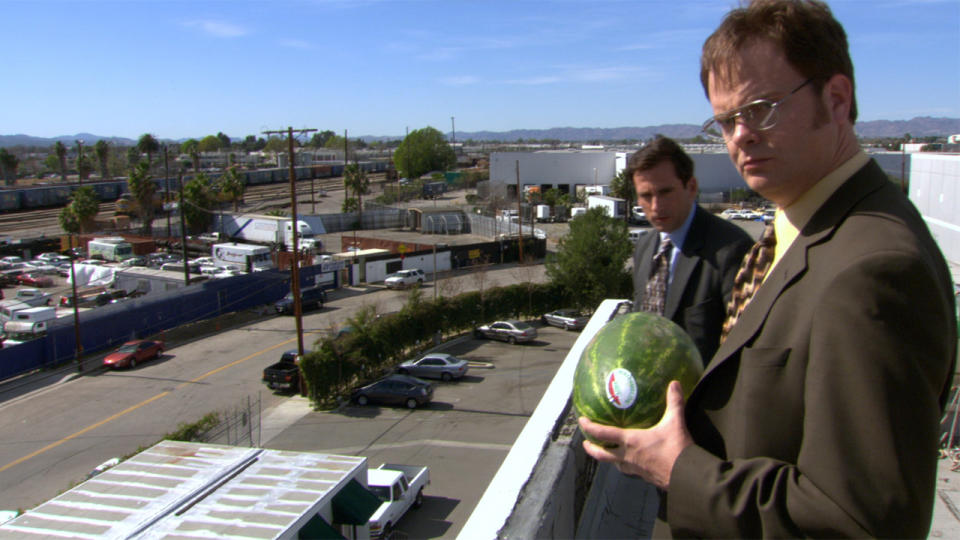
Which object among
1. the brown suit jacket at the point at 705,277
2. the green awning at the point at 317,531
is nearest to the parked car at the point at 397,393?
the green awning at the point at 317,531

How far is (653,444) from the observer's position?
149cm

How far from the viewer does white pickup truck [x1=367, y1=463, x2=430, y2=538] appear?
1265cm

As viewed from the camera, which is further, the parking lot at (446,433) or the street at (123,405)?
the street at (123,405)

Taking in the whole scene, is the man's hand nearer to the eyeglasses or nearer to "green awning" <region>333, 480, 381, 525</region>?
the eyeglasses

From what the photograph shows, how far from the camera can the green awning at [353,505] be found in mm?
9469

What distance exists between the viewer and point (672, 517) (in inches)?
53.8

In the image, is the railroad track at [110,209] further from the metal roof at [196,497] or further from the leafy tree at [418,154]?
the metal roof at [196,497]

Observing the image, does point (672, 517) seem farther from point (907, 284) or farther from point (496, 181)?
point (496, 181)

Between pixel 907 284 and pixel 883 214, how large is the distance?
7.6 inches

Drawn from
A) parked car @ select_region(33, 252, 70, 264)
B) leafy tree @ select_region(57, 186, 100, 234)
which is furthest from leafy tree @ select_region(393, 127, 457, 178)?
parked car @ select_region(33, 252, 70, 264)

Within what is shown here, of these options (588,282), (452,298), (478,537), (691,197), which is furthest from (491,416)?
(478,537)

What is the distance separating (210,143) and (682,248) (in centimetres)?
19941

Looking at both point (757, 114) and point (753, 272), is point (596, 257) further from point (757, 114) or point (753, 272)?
point (757, 114)

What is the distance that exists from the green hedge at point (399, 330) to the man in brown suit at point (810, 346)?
2019 cm
